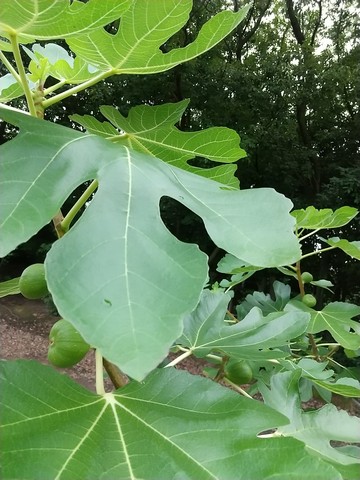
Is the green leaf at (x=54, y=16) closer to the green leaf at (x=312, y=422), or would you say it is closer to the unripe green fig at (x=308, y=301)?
the green leaf at (x=312, y=422)

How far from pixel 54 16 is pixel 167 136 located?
A: 0.99 feet

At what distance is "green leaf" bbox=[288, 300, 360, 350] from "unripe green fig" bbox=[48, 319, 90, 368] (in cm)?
89

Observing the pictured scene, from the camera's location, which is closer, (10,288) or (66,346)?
(66,346)

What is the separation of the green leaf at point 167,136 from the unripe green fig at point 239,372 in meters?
0.31

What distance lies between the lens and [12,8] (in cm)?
51

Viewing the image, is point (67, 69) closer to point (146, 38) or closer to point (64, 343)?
point (146, 38)

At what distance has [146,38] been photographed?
0.61m

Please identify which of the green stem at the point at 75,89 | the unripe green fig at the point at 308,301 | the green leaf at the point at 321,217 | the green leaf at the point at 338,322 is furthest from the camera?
the unripe green fig at the point at 308,301

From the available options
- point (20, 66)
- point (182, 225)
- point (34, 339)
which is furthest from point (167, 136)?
point (182, 225)

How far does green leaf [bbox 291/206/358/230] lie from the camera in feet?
3.87

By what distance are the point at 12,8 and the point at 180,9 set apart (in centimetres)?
19

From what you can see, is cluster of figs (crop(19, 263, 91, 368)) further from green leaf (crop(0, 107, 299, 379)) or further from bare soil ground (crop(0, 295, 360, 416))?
bare soil ground (crop(0, 295, 360, 416))

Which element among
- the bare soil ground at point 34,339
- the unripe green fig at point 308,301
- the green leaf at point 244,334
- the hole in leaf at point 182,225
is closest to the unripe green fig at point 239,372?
the green leaf at point 244,334

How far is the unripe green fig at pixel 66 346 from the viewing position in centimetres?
56
